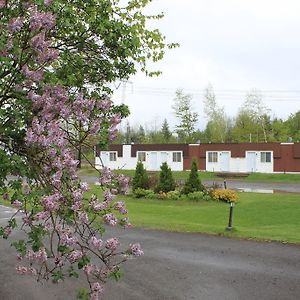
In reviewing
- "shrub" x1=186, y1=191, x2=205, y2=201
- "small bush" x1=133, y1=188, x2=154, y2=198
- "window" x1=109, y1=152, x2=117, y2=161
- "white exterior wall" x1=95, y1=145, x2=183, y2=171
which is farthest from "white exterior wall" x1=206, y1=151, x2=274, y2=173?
"shrub" x1=186, y1=191, x2=205, y2=201

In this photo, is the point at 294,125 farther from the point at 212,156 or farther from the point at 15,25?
the point at 15,25

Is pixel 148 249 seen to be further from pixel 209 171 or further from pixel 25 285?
pixel 209 171

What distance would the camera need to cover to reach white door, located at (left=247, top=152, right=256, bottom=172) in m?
48.7

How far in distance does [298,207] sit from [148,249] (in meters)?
10.5

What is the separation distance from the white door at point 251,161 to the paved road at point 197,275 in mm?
37964

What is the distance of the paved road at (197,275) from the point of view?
7.34 meters

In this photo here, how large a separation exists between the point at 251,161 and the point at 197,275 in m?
41.8

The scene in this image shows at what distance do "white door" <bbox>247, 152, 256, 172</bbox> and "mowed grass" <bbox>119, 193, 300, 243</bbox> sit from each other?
2511 cm

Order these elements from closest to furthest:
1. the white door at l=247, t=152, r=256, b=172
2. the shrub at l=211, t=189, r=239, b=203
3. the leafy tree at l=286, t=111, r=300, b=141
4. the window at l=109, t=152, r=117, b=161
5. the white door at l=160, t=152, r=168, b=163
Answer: the shrub at l=211, t=189, r=239, b=203 < the white door at l=247, t=152, r=256, b=172 < the white door at l=160, t=152, r=168, b=163 < the window at l=109, t=152, r=117, b=161 < the leafy tree at l=286, t=111, r=300, b=141

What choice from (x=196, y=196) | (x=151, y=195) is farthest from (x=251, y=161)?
(x=196, y=196)

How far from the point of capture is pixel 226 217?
17.6m

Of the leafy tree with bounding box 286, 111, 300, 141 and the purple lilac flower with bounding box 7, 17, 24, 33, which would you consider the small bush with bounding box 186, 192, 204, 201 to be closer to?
the purple lilac flower with bounding box 7, 17, 24, 33

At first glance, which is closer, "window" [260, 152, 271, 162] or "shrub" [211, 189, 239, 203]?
"shrub" [211, 189, 239, 203]

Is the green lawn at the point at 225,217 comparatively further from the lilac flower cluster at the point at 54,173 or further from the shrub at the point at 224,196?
the lilac flower cluster at the point at 54,173
